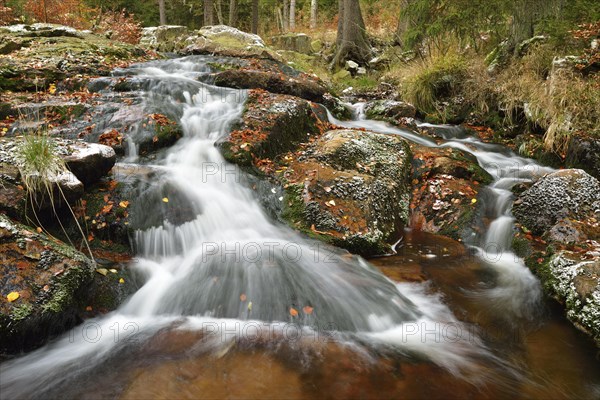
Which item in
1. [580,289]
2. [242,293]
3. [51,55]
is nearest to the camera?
[580,289]

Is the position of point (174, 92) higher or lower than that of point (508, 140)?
higher

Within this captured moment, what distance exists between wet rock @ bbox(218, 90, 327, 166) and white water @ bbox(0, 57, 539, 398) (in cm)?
44

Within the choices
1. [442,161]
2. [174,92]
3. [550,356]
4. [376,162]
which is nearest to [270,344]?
[550,356]

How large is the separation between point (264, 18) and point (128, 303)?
29.1 meters

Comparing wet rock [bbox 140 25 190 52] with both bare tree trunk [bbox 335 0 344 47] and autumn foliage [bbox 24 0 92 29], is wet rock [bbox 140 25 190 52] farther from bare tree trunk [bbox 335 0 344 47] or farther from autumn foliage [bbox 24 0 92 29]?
bare tree trunk [bbox 335 0 344 47]

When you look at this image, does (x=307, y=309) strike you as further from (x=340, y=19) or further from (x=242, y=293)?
(x=340, y=19)

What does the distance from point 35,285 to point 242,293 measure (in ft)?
5.64

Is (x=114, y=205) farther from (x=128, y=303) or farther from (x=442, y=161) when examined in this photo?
(x=442, y=161)

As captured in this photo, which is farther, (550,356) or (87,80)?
(87,80)

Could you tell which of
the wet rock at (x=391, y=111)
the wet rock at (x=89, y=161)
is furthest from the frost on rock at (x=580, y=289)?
the wet rock at (x=391, y=111)

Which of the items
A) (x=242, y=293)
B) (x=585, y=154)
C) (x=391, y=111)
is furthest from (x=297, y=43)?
(x=242, y=293)

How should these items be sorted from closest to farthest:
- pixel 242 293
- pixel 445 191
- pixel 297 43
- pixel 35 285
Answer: pixel 35 285
pixel 242 293
pixel 445 191
pixel 297 43

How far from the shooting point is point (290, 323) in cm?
340

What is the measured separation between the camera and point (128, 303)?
11.7 ft
